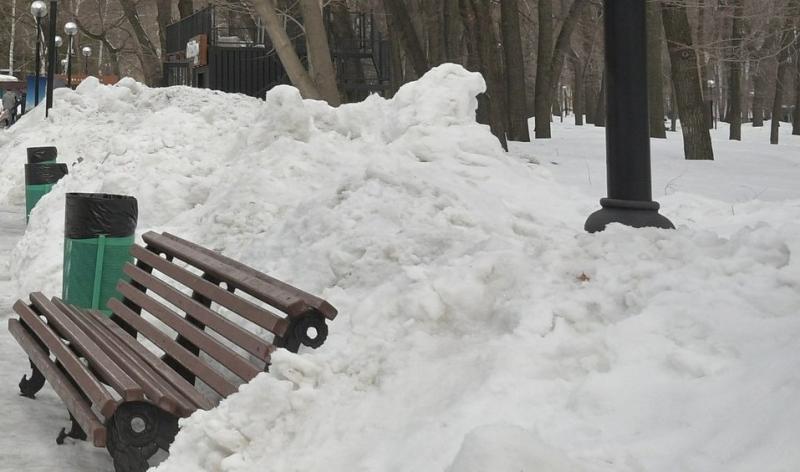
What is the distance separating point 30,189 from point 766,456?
1179 cm

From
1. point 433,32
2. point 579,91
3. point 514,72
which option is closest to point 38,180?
point 433,32

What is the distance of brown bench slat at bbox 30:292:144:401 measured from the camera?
3.78 m

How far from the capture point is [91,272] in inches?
279

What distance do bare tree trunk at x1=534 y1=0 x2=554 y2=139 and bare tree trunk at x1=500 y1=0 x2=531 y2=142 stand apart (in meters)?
1.52

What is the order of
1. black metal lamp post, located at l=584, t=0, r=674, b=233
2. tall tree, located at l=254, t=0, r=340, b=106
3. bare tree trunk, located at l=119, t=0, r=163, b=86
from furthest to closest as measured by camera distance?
1. bare tree trunk, located at l=119, t=0, r=163, b=86
2. tall tree, located at l=254, t=0, r=340, b=106
3. black metal lamp post, located at l=584, t=0, r=674, b=233

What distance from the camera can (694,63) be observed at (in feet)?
47.7

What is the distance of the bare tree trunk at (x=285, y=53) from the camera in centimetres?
1498

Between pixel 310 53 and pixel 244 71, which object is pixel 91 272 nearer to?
pixel 310 53

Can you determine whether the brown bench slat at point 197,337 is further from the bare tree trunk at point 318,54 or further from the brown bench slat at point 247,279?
the bare tree trunk at point 318,54

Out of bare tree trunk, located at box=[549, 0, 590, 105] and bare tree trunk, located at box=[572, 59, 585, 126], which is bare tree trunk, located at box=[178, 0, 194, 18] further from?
bare tree trunk, located at box=[572, 59, 585, 126]

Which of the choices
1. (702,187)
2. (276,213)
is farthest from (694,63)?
(276,213)

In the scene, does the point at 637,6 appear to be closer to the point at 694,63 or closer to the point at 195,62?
the point at 694,63

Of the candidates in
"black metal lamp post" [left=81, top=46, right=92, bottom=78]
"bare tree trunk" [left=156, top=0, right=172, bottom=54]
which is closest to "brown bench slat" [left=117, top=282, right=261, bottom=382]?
"bare tree trunk" [left=156, top=0, right=172, bottom=54]

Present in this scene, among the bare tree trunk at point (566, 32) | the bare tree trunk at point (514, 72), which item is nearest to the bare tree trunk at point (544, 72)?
the bare tree trunk at point (566, 32)
